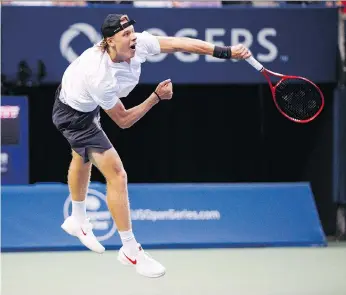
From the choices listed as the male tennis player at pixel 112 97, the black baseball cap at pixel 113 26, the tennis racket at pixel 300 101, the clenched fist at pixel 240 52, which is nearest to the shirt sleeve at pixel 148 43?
the male tennis player at pixel 112 97

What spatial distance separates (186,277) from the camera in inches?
313

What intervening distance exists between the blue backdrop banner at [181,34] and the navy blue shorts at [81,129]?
10.5 ft

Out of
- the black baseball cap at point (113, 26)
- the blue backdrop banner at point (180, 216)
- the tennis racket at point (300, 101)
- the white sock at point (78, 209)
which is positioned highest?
the black baseball cap at point (113, 26)

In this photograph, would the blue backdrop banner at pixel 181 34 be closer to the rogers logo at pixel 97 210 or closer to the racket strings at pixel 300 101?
the rogers logo at pixel 97 210

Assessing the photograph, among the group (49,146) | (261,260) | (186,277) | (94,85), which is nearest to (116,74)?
(94,85)

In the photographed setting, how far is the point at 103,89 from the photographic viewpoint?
6168 mm

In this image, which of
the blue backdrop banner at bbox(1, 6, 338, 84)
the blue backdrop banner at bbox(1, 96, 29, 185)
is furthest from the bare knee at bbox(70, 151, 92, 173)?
the blue backdrop banner at bbox(1, 6, 338, 84)

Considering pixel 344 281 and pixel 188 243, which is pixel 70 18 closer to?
pixel 188 243

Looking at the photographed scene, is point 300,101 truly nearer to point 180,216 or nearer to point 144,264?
point 144,264

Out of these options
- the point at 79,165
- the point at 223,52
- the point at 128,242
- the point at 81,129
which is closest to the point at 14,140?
the point at 79,165

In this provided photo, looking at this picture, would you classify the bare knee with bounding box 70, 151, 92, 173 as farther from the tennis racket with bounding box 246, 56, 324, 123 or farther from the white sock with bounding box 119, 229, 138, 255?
the tennis racket with bounding box 246, 56, 324, 123

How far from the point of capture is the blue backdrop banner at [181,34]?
9.69m

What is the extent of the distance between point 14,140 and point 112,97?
3.59 meters

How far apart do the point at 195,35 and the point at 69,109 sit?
11.2ft
